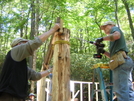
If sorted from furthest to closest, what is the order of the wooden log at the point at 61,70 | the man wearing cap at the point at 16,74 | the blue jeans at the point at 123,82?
the blue jeans at the point at 123,82
the wooden log at the point at 61,70
the man wearing cap at the point at 16,74

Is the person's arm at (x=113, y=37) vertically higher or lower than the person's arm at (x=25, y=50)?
higher

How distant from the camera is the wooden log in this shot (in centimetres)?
197

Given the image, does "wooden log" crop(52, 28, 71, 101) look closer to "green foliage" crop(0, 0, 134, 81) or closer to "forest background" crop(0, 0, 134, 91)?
"forest background" crop(0, 0, 134, 91)

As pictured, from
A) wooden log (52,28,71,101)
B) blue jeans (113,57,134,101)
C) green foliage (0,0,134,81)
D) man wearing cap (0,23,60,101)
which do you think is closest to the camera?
man wearing cap (0,23,60,101)

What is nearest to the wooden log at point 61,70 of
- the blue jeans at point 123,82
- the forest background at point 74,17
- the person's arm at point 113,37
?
the person's arm at point 113,37

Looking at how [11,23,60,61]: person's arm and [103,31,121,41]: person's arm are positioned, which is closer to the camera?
[11,23,60,61]: person's arm

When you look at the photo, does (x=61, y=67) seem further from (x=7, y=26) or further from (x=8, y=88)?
(x=7, y=26)

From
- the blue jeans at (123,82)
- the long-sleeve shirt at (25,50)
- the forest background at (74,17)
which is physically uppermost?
the forest background at (74,17)

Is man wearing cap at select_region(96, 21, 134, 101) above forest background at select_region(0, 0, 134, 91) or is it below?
below

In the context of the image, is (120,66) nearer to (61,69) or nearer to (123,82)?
(123,82)

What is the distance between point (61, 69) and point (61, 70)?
1cm

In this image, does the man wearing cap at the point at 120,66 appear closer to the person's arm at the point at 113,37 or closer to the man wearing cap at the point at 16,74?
the person's arm at the point at 113,37

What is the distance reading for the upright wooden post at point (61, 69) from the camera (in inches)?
77.5

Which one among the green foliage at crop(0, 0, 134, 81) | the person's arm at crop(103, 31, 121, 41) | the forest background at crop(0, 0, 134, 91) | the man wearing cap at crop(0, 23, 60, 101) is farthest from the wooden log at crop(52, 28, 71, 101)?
the green foliage at crop(0, 0, 134, 81)
